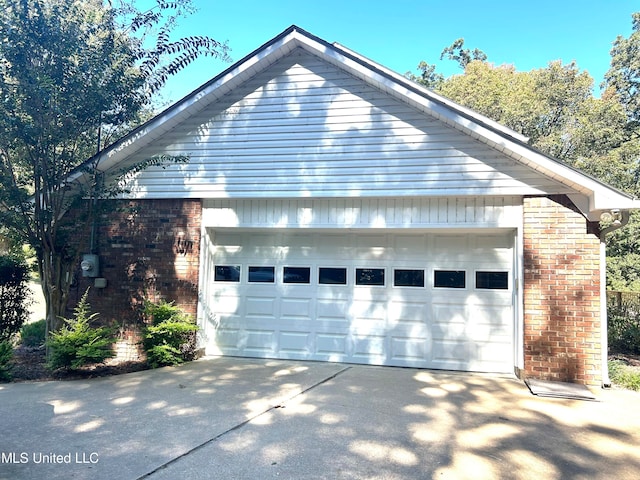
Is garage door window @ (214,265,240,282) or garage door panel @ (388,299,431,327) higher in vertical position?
garage door window @ (214,265,240,282)

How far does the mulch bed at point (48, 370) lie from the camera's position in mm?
6668

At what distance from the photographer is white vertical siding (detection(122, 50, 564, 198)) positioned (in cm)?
714

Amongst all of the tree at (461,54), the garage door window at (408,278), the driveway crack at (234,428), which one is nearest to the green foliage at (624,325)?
the garage door window at (408,278)

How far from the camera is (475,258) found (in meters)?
7.52

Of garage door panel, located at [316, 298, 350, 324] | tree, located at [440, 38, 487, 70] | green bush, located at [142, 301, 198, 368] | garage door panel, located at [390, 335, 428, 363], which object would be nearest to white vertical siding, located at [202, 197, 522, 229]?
garage door panel, located at [316, 298, 350, 324]

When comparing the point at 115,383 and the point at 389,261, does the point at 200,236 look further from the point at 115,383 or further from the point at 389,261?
the point at 389,261

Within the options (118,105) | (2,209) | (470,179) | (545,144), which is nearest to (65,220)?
(2,209)

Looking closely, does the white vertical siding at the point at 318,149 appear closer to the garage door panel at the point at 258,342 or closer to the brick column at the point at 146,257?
the brick column at the point at 146,257

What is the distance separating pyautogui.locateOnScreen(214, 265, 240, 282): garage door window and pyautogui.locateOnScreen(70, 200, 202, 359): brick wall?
0.48 metres

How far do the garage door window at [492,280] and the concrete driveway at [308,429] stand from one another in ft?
5.10

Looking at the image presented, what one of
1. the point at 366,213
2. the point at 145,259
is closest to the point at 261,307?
the point at 145,259

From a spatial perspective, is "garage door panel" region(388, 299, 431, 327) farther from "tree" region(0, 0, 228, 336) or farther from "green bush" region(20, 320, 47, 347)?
"green bush" region(20, 320, 47, 347)

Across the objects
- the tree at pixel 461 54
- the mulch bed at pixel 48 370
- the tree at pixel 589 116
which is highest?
the tree at pixel 461 54

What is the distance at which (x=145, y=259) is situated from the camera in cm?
831
